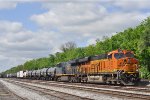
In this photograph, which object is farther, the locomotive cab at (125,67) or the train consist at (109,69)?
the train consist at (109,69)

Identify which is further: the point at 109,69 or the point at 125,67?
the point at 109,69

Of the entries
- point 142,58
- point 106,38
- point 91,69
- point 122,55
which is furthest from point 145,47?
point 106,38

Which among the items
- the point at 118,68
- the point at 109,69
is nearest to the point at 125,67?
the point at 118,68

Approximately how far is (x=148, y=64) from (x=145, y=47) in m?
2.32

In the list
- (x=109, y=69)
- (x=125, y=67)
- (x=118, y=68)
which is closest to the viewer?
(x=125, y=67)

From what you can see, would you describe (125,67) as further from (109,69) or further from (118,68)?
(109,69)

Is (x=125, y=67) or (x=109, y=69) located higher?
(x=125, y=67)

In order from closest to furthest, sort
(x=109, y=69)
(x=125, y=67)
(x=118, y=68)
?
(x=125, y=67) < (x=118, y=68) < (x=109, y=69)

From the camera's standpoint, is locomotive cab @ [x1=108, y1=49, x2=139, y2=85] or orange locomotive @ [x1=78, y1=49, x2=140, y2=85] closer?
locomotive cab @ [x1=108, y1=49, x2=139, y2=85]

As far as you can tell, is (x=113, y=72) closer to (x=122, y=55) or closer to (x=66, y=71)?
(x=122, y=55)

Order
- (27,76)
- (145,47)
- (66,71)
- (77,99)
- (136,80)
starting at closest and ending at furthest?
(77,99), (136,80), (145,47), (66,71), (27,76)

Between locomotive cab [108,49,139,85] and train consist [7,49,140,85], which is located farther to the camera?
train consist [7,49,140,85]

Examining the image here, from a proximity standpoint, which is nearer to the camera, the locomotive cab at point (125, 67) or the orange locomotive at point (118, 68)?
the locomotive cab at point (125, 67)

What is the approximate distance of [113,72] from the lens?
114ft
